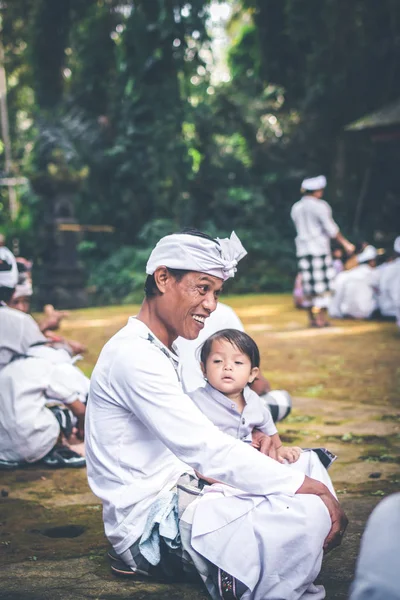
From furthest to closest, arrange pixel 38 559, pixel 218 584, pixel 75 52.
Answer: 1. pixel 75 52
2. pixel 38 559
3. pixel 218 584

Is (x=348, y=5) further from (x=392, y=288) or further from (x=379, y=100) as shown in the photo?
(x=392, y=288)

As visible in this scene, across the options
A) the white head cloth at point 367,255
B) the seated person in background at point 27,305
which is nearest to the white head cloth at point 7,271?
the seated person in background at point 27,305

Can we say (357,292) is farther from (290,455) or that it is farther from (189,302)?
(189,302)

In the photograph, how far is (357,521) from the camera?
3.64 meters

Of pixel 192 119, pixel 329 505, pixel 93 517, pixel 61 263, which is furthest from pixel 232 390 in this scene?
pixel 192 119

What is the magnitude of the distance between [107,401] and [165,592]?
28.9 inches

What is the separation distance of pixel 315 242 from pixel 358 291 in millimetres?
1543

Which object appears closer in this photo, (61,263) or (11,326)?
(11,326)

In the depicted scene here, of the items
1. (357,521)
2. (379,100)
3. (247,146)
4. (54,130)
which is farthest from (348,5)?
(357,521)

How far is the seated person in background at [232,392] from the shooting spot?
11.1 feet

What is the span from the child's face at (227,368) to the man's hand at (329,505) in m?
0.69

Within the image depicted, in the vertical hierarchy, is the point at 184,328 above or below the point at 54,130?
below

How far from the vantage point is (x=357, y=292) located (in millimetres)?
12117

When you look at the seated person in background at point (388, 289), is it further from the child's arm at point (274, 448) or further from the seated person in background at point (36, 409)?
the child's arm at point (274, 448)
